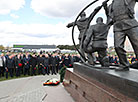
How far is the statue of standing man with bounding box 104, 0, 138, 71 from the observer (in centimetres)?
294

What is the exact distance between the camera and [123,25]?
3047 millimetres

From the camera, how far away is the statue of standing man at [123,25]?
2943 millimetres

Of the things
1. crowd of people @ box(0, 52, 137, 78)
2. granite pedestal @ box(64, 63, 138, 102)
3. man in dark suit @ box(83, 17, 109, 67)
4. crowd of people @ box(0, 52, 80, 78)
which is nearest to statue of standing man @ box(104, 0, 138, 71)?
granite pedestal @ box(64, 63, 138, 102)

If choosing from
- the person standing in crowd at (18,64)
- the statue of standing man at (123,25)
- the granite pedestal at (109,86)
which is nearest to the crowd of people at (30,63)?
the person standing in crowd at (18,64)

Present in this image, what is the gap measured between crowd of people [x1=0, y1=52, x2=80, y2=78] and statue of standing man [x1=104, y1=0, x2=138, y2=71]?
330 inches

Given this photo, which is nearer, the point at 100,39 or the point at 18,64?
the point at 100,39

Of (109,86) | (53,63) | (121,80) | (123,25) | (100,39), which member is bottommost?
(53,63)

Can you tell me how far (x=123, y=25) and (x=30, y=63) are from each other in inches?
349

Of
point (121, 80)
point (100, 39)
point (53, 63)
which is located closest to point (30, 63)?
point (53, 63)

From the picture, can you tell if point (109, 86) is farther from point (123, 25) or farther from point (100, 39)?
point (100, 39)

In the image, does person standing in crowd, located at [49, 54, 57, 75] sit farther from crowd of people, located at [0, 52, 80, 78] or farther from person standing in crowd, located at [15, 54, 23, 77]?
person standing in crowd, located at [15, 54, 23, 77]

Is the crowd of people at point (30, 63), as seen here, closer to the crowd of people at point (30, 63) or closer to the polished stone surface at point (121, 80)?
the crowd of people at point (30, 63)

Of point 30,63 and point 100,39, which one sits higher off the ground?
point 100,39

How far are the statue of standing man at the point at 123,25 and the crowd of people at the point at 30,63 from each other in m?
8.38
